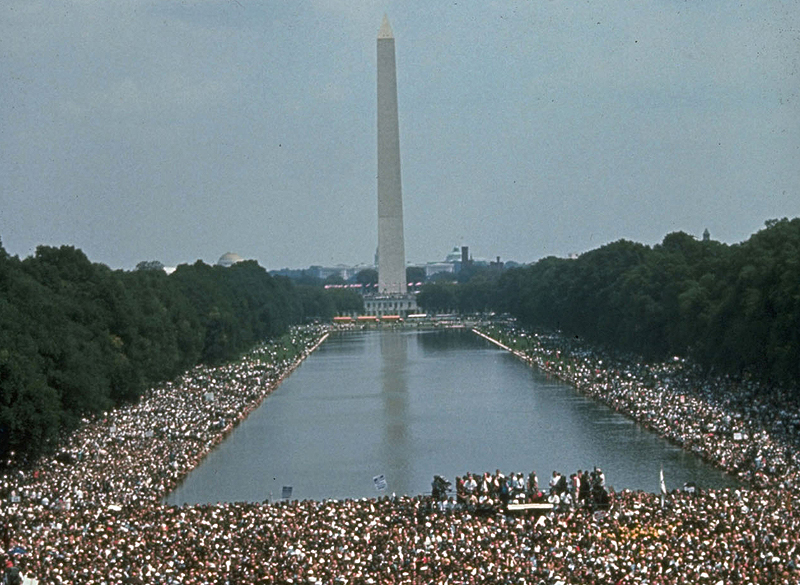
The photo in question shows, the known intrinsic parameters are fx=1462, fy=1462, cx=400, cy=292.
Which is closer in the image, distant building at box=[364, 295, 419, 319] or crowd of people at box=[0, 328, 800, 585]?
crowd of people at box=[0, 328, 800, 585]

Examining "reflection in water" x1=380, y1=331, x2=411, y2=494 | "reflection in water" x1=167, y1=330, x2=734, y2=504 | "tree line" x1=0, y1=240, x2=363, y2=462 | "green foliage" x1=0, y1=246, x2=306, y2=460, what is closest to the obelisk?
"reflection in water" x1=380, y1=331, x2=411, y2=494

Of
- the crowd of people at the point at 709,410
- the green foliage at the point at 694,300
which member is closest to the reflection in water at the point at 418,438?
the crowd of people at the point at 709,410

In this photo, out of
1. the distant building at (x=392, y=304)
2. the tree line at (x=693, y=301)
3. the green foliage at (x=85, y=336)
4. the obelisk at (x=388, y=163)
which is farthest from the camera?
the distant building at (x=392, y=304)

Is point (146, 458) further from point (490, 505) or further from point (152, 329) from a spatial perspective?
point (152, 329)

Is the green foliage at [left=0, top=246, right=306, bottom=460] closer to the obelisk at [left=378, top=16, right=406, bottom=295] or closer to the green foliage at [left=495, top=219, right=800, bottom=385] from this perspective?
the green foliage at [left=495, top=219, right=800, bottom=385]

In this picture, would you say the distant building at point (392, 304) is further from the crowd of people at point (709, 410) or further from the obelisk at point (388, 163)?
the crowd of people at point (709, 410)

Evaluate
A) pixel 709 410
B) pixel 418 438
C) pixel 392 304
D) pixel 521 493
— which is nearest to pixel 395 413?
pixel 418 438
